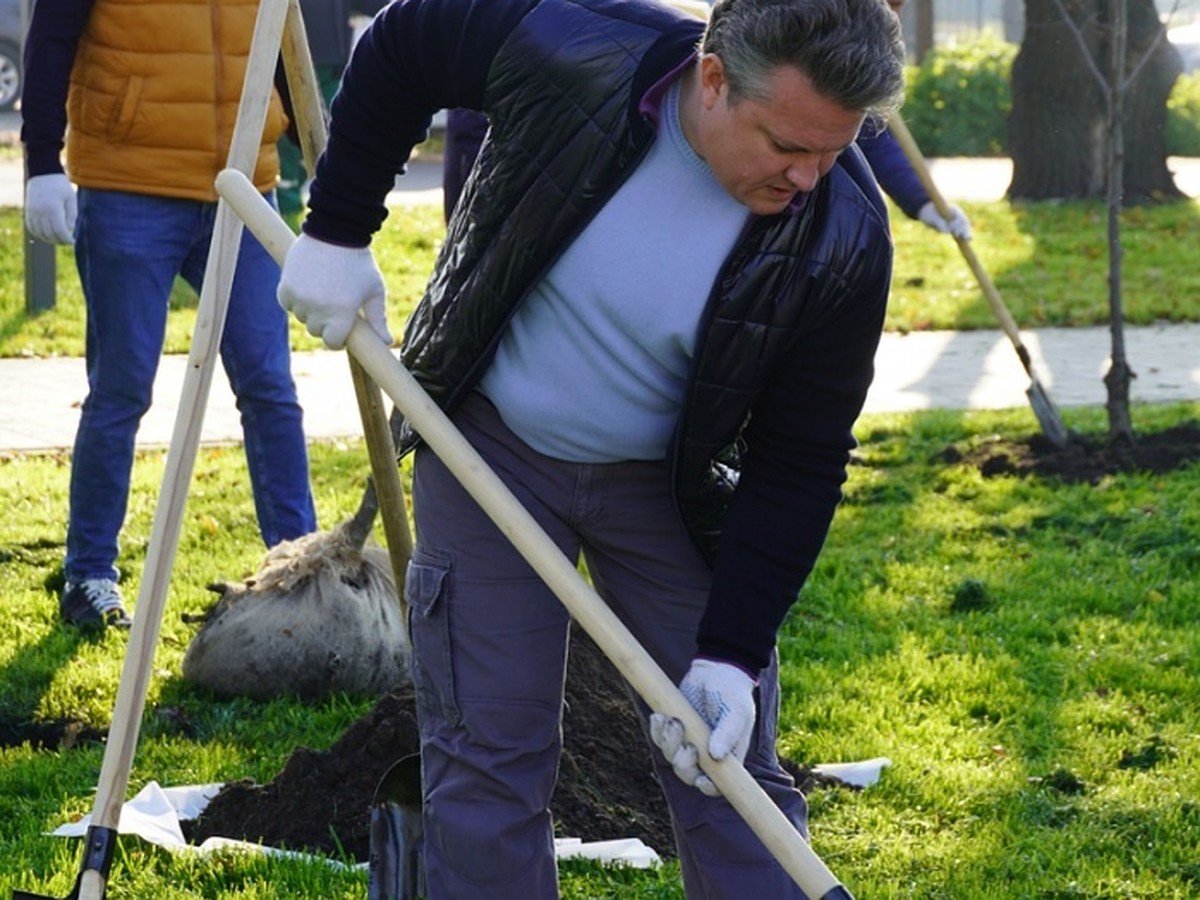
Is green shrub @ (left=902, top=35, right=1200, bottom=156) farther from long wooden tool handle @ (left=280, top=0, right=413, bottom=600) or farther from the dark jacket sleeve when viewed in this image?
the dark jacket sleeve

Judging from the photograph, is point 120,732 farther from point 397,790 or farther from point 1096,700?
point 1096,700

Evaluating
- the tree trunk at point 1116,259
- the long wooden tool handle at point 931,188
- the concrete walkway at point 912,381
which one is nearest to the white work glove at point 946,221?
the long wooden tool handle at point 931,188

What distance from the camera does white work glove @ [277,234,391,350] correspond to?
9.83ft

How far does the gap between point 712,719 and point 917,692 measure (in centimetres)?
225

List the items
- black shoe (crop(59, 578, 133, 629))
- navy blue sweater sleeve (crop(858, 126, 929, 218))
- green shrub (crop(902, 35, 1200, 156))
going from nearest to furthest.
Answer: black shoe (crop(59, 578, 133, 629))
navy blue sweater sleeve (crop(858, 126, 929, 218))
green shrub (crop(902, 35, 1200, 156))

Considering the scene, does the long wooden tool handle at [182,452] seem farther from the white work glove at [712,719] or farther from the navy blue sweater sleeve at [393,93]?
the white work glove at [712,719]

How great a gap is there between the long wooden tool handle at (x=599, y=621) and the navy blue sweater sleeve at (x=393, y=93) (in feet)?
0.79

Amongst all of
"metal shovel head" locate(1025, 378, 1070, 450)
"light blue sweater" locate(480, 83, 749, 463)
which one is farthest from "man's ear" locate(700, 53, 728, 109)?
"metal shovel head" locate(1025, 378, 1070, 450)

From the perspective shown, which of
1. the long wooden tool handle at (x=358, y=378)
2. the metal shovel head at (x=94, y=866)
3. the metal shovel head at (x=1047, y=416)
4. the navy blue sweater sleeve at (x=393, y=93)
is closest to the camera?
the navy blue sweater sleeve at (x=393, y=93)

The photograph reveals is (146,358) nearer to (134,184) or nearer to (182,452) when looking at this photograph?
(134,184)

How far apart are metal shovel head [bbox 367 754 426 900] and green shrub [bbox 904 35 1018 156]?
54.8ft

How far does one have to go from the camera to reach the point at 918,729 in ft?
15.7

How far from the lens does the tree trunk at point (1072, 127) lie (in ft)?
49.3

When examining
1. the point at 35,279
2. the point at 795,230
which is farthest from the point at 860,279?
the point at 35,279
